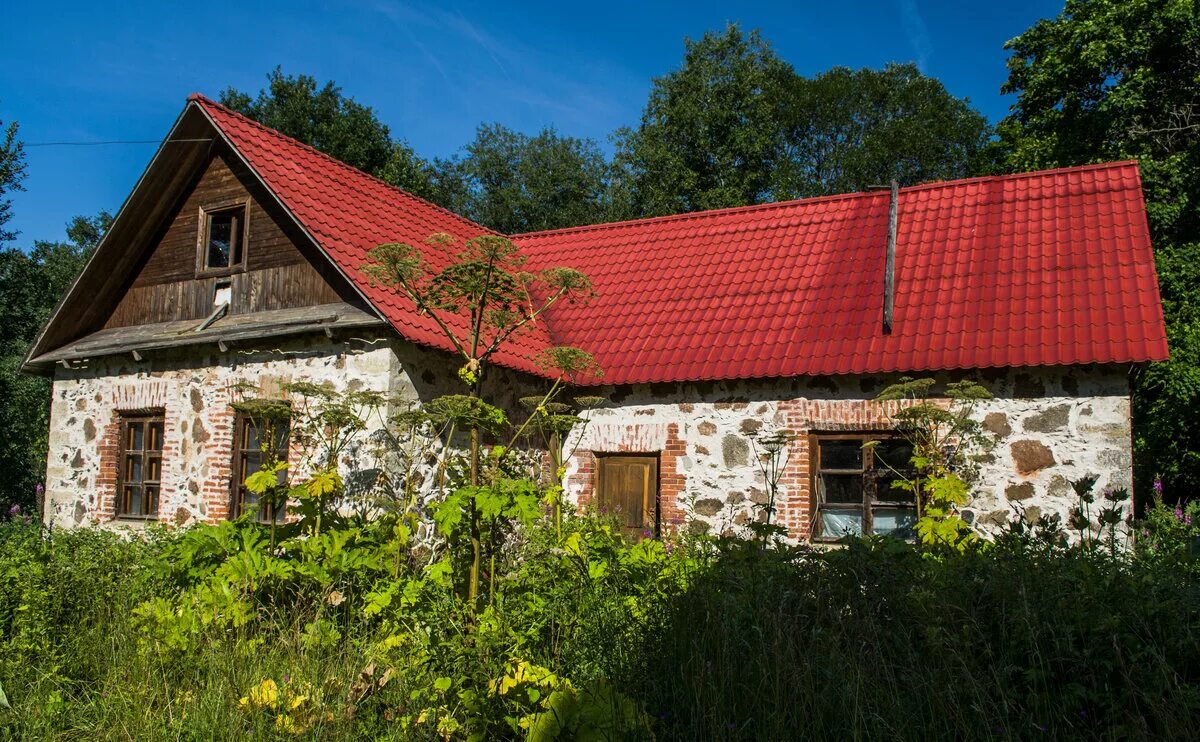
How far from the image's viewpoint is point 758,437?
1010 centimetres

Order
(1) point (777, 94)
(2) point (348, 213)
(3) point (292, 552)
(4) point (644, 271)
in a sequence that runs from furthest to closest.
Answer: (1) point (777, 94) < (4) point (644, 271) < (2) point (348, 213) < (3) point (292, 552)

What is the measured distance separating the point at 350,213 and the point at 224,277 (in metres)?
1.71

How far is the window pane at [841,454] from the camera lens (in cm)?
989

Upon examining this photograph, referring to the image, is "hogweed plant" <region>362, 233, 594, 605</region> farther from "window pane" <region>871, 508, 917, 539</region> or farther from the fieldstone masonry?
"window pane" <region>871, 508, 917, 539</region>

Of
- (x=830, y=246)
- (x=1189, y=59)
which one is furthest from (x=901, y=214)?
(x=1189, y=59)

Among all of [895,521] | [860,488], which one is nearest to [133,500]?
[860,488]

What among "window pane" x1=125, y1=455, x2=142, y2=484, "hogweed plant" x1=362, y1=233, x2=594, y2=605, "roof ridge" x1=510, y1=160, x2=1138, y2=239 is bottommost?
"window pane" x1=125, y1=455, x2=142, y2=484

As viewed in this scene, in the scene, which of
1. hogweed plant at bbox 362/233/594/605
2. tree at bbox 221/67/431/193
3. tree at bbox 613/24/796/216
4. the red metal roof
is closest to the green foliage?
tree at bbox 221/67/431/193

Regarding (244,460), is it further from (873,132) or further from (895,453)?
(873,132)

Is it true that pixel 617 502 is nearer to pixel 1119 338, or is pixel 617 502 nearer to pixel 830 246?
pixel 830 246

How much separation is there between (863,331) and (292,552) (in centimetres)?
671

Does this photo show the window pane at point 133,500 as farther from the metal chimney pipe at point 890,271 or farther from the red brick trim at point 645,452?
the metal chimney pipe at point 890,271

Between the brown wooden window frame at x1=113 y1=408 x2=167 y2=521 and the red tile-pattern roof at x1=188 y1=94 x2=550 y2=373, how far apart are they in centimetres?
318

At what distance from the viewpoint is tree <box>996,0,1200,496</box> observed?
14.8 meters
